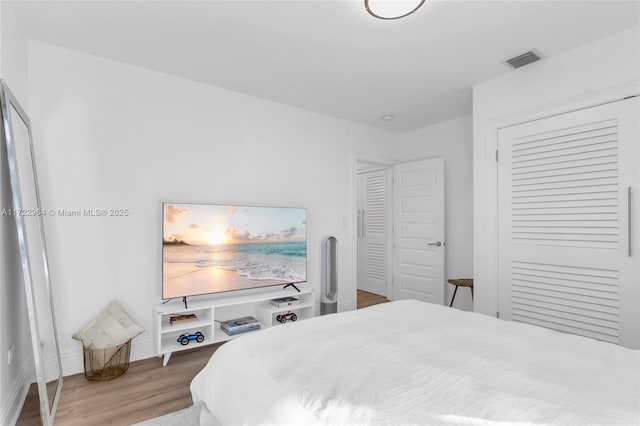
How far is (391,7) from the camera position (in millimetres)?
1938

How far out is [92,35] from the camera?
2426mm

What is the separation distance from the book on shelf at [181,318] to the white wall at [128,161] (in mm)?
210

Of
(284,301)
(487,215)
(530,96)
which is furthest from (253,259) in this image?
(530,96)

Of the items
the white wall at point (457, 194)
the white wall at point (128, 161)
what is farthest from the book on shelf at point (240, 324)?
the white wall at point (457, 194)

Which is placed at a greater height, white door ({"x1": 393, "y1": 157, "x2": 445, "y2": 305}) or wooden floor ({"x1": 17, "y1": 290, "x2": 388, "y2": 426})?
white door ({"x1": 393, "y1": 157, "x2": 445, "y2": 305})

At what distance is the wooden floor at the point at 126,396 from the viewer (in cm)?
198

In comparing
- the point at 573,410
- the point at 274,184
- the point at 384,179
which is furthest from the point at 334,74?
the point at 573,410

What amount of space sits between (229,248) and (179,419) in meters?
1.50

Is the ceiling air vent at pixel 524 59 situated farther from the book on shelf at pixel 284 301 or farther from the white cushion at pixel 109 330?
the white cushion at pixel 109 330

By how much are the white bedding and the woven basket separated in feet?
3.89

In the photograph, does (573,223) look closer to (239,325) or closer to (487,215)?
(487,215)

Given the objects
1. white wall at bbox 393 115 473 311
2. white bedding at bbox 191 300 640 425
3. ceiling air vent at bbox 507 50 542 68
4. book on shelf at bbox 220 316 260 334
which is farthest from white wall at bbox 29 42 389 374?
ceiling air vent at bbox 507 50 542 68

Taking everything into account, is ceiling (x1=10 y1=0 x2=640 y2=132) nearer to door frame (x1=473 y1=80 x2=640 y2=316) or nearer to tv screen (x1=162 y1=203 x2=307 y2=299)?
door frame (x1=473 y1=80 x2=640 y2=316)

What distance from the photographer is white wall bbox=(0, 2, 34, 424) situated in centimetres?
185
